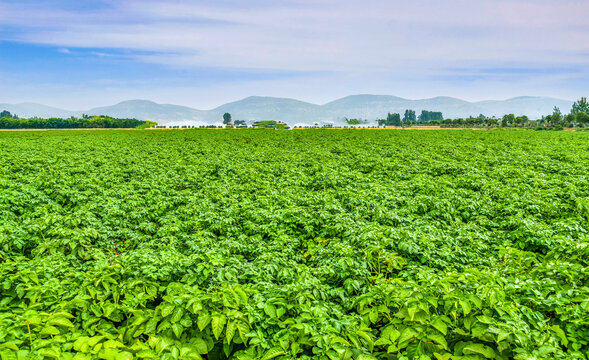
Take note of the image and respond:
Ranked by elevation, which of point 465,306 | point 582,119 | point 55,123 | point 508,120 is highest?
point 508,120

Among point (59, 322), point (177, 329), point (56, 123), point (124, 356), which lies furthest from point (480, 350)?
point (56, 123)

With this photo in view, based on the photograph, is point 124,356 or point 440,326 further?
point 440,326

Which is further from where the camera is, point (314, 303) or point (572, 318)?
point (314, 303)

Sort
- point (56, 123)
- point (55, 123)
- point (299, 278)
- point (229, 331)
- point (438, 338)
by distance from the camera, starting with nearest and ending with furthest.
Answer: point (438, 338)
point (229, 331)
point (299, 278)
point (55, 123)
point (56, 123)

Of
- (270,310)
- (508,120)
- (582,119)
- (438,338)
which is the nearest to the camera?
(438,338)

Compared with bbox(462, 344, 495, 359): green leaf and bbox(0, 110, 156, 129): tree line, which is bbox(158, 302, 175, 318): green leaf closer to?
bbox(462, 344, 495, 359): green leaf

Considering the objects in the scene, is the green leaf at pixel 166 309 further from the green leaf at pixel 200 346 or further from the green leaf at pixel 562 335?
the green leaf at pixel 562 335

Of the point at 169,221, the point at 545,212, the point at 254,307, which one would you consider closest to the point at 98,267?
the point at 254,307

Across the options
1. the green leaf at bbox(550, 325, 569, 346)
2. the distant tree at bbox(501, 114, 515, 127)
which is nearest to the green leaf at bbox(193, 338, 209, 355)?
the green leaf at bbox(550, 325, 569, 346)

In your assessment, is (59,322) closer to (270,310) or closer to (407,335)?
(270,310)

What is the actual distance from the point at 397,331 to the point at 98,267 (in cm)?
523

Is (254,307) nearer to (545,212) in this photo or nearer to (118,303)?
(118,303)

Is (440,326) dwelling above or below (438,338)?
above

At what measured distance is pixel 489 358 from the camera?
3.93 meters
